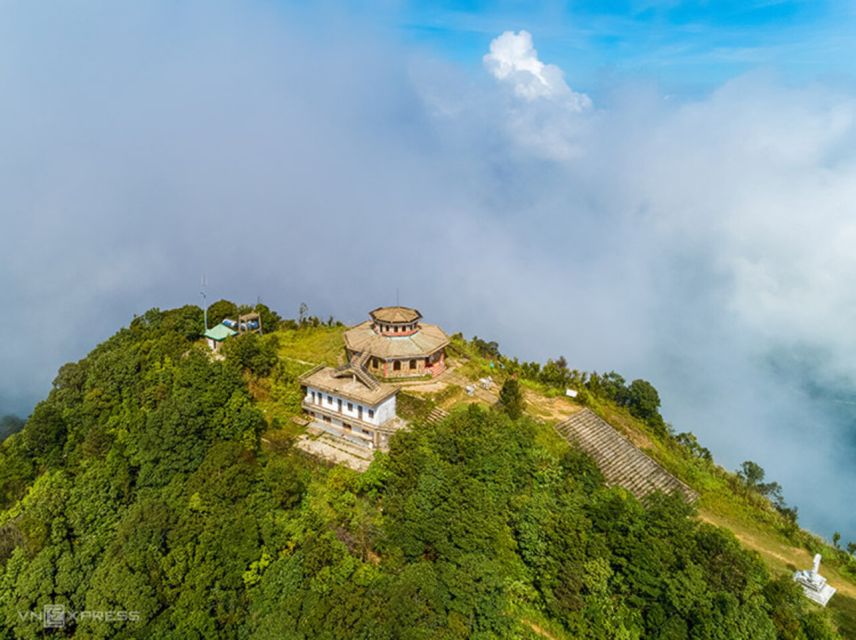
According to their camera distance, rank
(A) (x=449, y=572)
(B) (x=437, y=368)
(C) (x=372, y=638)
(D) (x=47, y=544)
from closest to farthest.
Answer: (C) (x=372, y=638) < (A) (x=449, y=572) < (D) (x=47, y=544) < (B) (x=437, y=368)

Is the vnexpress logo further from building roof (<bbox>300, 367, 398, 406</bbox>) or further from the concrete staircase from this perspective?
the concrete staircase

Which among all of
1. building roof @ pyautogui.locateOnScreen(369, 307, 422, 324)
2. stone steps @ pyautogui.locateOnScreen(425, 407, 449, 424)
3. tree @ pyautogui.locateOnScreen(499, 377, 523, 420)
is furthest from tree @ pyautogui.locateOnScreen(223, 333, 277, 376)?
tree @ pyautogui.locateOnScreen(499, 377, 523, 420)

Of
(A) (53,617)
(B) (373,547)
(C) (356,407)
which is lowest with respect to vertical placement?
(A) (53,617)

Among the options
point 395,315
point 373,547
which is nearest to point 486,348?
point 395,315

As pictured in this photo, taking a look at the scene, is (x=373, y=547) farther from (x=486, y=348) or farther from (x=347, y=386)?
(x=486, y=348)

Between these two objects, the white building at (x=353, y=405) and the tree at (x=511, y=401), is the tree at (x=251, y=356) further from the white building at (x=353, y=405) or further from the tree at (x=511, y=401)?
the tree at (x=511, y=401)

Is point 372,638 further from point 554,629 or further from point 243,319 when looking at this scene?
point 243,319

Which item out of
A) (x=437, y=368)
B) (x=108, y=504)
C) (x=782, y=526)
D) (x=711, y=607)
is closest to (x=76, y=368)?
(x=108, y=504)
